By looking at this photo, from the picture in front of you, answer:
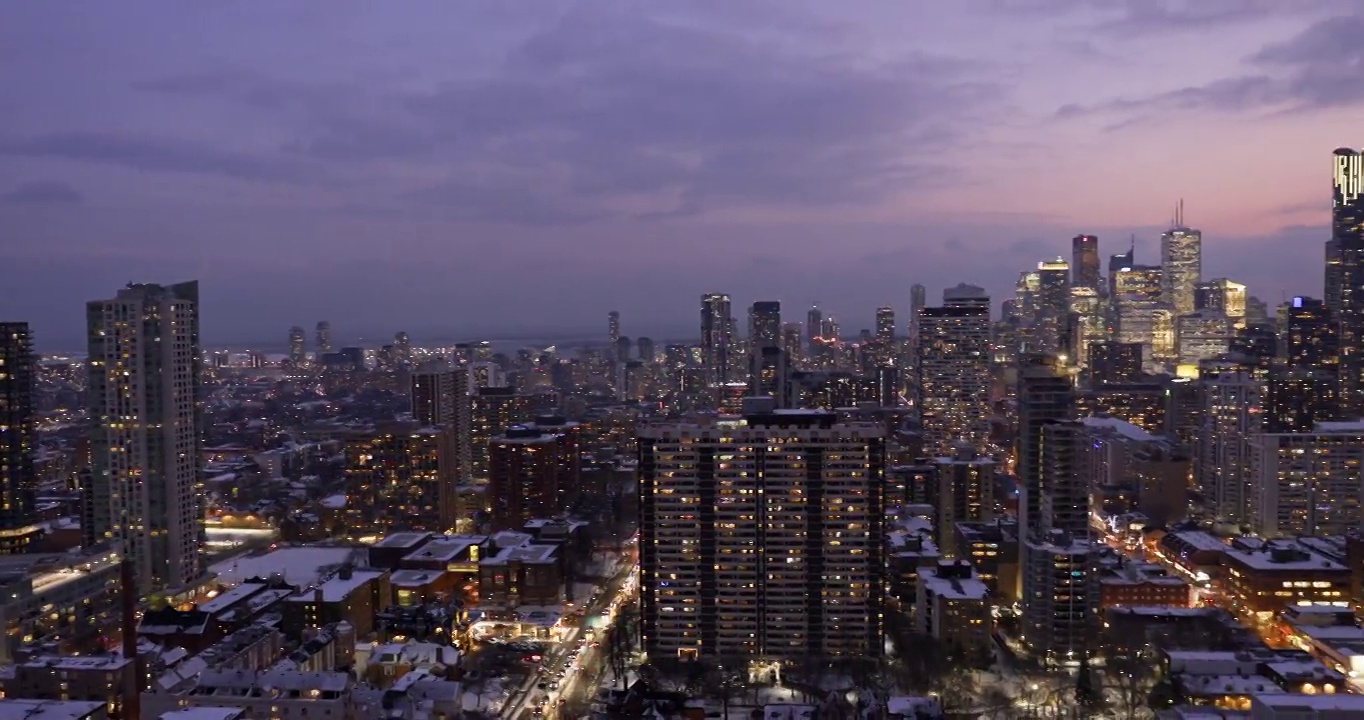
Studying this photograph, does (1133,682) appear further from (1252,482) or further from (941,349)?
(941,349)

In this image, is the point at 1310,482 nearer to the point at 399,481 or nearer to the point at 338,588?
the point at 338,588

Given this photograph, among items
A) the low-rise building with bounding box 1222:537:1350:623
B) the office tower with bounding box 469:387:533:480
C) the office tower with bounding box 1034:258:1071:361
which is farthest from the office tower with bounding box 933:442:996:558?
the office tower with bounding box 1034:258:1071:361

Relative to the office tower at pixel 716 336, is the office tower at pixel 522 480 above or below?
below

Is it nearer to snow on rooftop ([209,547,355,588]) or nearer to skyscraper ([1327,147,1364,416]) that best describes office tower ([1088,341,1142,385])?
skyscraper ([1327,147,1364,416])

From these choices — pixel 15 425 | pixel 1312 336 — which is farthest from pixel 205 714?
pixel 1312 336

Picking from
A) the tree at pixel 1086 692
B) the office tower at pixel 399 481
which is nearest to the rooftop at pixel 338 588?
the office tower at pixel 399 481

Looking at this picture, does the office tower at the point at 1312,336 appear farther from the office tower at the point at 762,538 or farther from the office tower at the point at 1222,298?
the office tower at the point at 762,538
